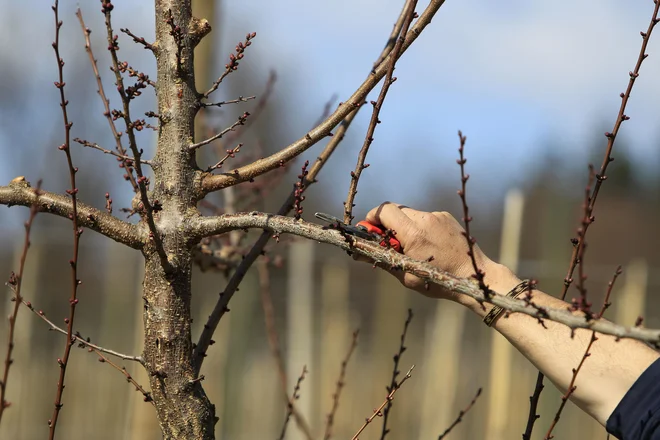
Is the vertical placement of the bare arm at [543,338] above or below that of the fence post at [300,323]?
below

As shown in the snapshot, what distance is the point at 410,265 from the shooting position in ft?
3.83

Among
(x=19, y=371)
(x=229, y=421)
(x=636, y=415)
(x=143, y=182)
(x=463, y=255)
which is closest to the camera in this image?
(x=143, y=182)

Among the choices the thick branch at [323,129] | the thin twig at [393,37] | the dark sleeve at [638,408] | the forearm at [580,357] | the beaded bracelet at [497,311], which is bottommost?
the dark sleeve at [638,408]

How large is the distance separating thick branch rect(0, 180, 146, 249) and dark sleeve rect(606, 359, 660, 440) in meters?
1.14

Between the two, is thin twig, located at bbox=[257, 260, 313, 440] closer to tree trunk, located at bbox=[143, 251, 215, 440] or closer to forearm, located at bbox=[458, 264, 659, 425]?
tree trunk, located at bbox=[143, 251, 215, 440]

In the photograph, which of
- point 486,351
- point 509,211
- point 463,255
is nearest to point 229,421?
point 486,351

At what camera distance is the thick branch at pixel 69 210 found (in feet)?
4.40

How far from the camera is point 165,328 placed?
1400mm

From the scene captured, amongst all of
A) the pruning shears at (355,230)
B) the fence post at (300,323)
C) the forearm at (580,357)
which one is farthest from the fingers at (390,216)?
the fence post at (300,323)

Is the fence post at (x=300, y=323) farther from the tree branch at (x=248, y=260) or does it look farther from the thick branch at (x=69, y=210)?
the thick branch at (x=69, y=210)

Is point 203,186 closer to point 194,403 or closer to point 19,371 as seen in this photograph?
point 194,403

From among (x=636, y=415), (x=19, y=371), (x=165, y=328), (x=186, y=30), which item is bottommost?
(x=636, y=415)

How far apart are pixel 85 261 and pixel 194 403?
7960mm

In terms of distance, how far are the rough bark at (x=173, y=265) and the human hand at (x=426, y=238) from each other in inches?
17.1
